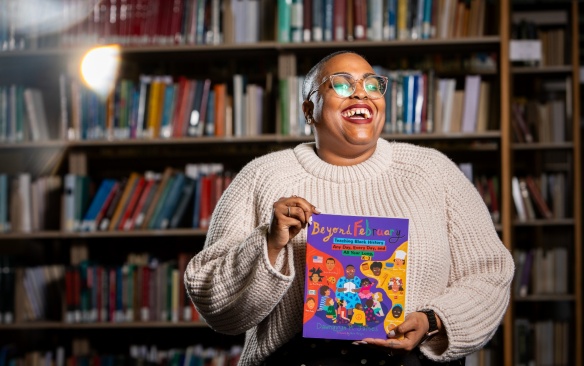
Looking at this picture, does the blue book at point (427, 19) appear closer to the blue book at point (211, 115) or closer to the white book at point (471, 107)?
the white book at point (471, 107)

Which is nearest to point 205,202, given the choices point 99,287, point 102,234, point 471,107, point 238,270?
point 102,234

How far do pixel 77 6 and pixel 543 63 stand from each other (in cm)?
284

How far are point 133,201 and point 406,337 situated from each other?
2315mm

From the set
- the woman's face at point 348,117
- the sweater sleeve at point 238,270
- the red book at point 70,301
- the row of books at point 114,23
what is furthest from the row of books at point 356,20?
the sweater sleeve at point 238,270

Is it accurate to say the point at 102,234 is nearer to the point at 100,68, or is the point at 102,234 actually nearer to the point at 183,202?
the point at 183,202

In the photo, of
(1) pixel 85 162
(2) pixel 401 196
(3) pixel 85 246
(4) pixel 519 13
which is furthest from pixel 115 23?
(4) pixel 519 13

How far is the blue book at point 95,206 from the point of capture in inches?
144

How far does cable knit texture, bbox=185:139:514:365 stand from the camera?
5.27 feet

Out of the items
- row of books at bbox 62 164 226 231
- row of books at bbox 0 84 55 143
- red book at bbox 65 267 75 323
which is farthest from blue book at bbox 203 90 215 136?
red book at bbox 65 267 75 323

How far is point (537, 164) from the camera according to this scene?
190 inches

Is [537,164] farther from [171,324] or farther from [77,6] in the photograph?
[77,6]

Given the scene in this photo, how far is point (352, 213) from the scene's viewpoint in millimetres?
1729

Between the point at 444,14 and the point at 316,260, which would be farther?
the point at 444,14

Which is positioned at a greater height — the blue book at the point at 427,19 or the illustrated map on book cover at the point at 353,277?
the blue book at the point at 427,19
